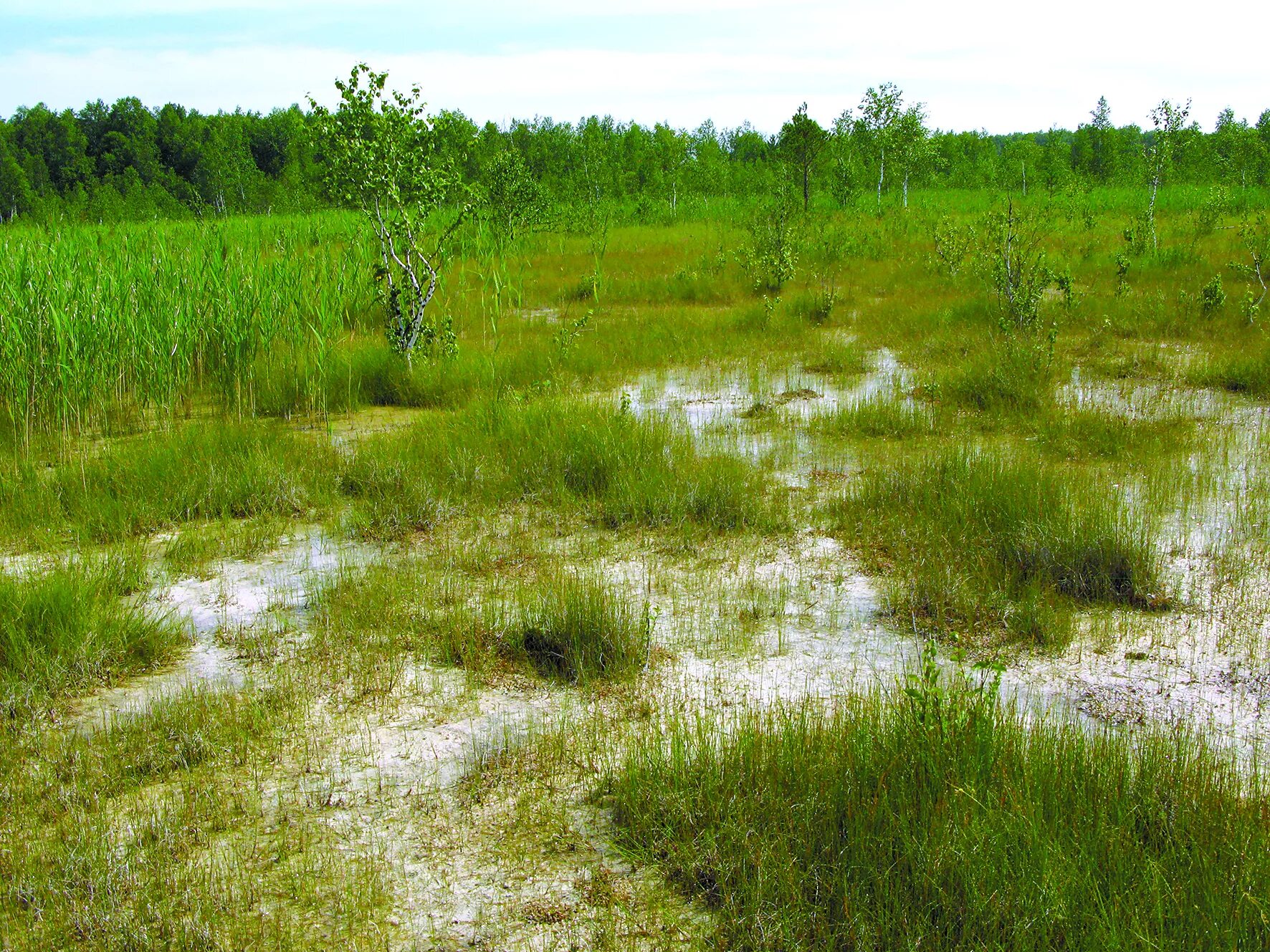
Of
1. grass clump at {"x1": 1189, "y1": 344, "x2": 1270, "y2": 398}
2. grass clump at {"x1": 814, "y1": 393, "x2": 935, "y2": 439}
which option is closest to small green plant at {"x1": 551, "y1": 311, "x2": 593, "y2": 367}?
grass clump at {"x1": 814, "y1": 393, "x2": 935, "y2": 439}

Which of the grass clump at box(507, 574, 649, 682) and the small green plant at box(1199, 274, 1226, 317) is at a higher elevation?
the small green plant at box(1199, 274, 1226, 317)

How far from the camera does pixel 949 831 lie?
8.98 feet

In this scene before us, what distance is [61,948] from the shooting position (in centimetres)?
262

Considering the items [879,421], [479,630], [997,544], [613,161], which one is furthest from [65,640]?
[613,161]

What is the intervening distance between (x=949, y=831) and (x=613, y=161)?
38808 mm

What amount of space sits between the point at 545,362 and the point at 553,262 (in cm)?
887

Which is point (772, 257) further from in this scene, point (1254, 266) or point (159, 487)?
point (159, 487)

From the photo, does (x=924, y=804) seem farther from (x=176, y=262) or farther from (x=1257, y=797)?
(x=176, y=262)

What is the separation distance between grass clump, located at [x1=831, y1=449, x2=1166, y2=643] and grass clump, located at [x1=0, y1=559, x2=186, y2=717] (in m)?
3.60

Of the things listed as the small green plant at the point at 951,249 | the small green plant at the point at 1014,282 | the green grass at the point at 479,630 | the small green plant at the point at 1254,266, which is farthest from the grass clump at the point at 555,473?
the small green plant at the point at 1254,266

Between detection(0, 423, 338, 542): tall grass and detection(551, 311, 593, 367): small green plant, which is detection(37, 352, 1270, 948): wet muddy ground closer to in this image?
detection(0, 423, 338, 542): tall grass

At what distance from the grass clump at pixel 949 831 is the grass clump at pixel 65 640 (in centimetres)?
243

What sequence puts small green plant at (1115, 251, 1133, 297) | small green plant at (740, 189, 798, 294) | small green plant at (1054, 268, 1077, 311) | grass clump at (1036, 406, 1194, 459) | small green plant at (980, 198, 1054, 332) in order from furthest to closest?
1. small green plant at (740, 189, 798, 294)
2. small green plant at (1115, 251, 1133, 297)
3. small green plant at (1054, 268, 1077, 311)
4. small green plant at (980, 198, 1054, 332)
5. grass clump at (1036, 406, 1194, 459)

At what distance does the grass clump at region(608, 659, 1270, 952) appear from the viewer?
8.08 ft
